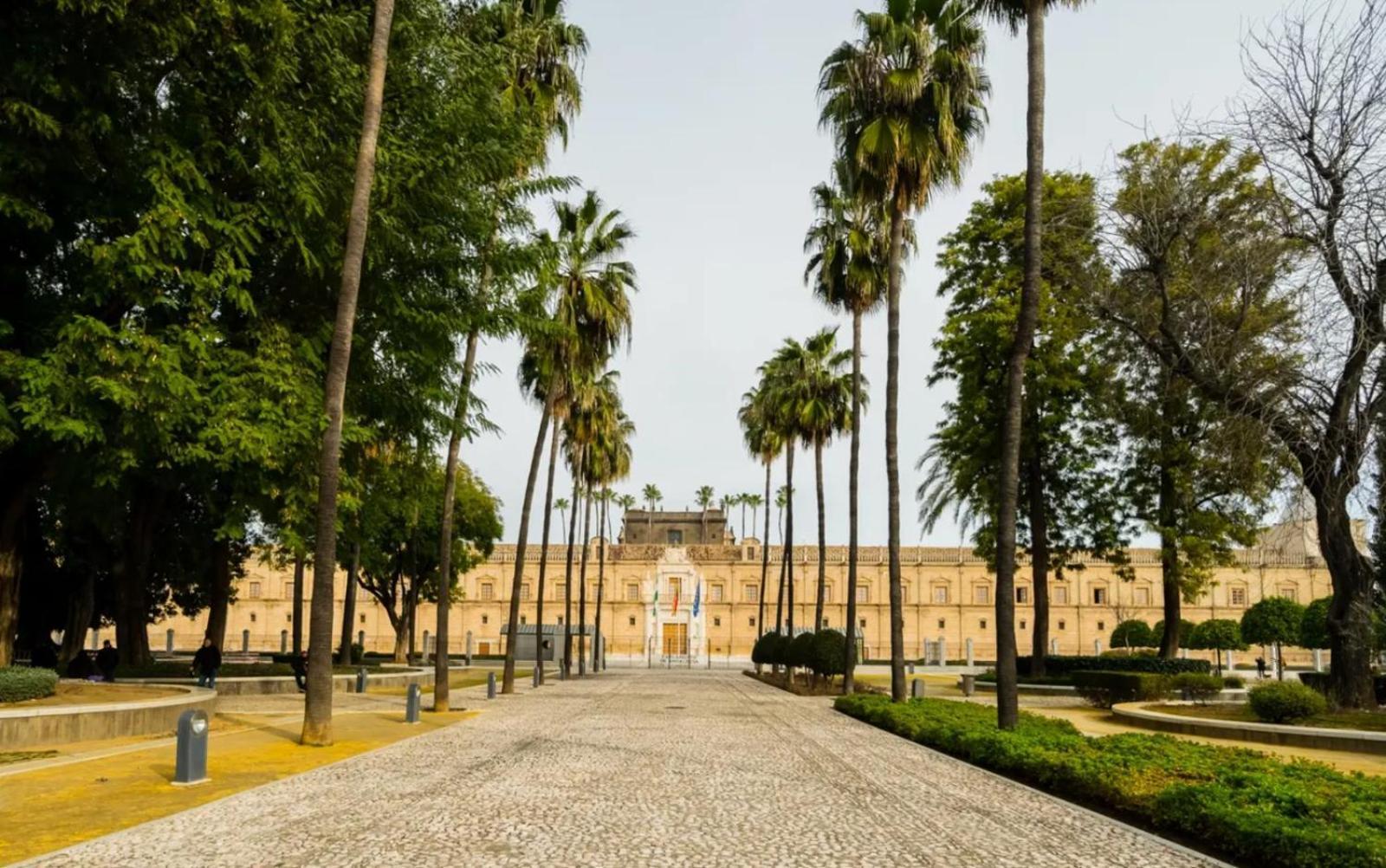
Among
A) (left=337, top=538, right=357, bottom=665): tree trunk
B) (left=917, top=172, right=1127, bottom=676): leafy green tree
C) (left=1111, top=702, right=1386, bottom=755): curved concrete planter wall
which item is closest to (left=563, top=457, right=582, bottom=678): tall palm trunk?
(left=337, top=538, right=357, bottom=665): tree trunk

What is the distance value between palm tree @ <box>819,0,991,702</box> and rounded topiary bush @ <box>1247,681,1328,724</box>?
7317mm

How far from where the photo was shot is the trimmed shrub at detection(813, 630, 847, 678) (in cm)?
3431

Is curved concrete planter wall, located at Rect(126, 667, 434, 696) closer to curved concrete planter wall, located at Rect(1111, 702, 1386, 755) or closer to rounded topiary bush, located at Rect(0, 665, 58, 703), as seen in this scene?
rounded topiary bush, located at Rect(0, 665, 58, 703)

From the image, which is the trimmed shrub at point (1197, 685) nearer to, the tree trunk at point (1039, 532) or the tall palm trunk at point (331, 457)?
the tree trunk at point (1039, 532)

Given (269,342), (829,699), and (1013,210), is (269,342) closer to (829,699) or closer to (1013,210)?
(829,699)

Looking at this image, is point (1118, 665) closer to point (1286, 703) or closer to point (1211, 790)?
point (1286, 703)

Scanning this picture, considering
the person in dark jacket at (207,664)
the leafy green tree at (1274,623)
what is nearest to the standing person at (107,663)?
the person in dark jacket at (207,664)

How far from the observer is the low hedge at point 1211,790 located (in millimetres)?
7992

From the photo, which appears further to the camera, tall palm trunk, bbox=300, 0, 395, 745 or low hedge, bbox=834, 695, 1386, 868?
tall palm trunk, bbox=300, 0, 395, 745

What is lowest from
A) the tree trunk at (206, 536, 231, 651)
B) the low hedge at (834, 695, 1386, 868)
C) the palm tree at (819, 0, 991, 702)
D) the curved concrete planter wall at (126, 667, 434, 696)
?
the curved concrete planter wall at (126, 667, 434, 696)

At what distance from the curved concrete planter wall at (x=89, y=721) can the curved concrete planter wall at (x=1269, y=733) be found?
56.9 ft

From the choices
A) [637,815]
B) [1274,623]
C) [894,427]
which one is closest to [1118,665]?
[894,427]

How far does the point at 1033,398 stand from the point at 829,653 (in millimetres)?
10467

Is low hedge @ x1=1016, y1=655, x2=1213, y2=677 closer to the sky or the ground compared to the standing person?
closer to the ground
